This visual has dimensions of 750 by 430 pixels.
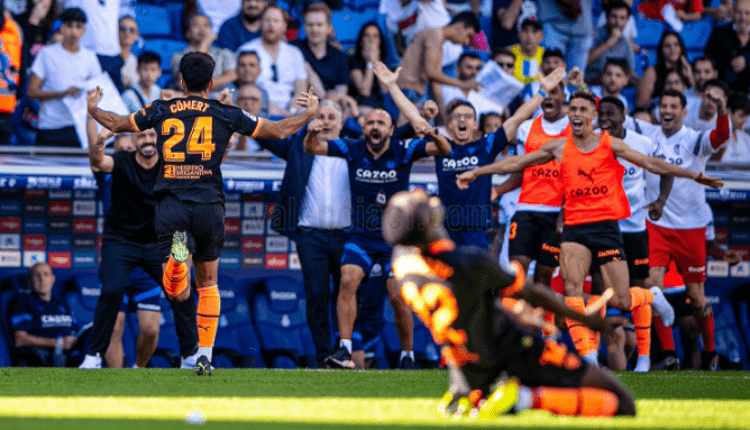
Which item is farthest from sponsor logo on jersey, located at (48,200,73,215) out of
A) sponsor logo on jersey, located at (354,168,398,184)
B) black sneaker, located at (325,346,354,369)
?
black sneaker, located at (325,346,354,369)

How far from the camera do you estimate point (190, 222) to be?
7238mm

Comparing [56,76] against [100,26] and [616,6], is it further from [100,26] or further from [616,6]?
[616,6]

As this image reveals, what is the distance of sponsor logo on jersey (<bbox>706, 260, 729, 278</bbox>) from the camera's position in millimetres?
12078

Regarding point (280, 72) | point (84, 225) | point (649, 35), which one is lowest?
point (84, 225)

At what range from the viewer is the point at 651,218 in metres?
10.2

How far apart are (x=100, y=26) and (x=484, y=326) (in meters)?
7.99

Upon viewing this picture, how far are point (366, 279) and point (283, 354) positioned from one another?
1.57m

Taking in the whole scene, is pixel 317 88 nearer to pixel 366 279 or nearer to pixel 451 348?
pixel 366 279

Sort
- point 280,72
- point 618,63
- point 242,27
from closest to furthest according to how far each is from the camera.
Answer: point 280,72, point 242,27, point 618,63

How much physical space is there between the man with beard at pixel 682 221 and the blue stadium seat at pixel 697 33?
12.5 feet

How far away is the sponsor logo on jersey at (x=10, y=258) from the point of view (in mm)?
10734

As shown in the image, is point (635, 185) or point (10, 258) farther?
point (10, 258)

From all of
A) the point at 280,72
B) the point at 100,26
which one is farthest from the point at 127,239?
the point at 100,26

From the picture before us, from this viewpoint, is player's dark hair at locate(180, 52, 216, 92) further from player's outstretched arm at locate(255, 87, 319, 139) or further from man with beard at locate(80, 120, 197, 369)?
man with beard at locate(80, 120, 197, 369)
